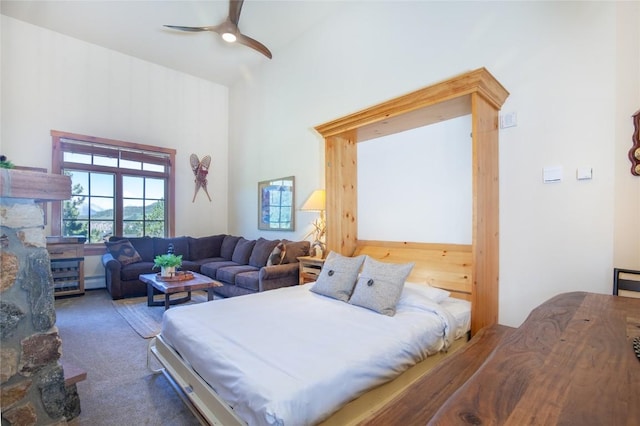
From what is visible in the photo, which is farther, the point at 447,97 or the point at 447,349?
the point at 447,97

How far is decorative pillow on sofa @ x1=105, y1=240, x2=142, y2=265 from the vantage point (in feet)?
15.1

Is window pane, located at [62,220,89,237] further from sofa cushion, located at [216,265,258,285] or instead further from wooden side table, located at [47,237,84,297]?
sofa cushion, located at [216,265,258,285]

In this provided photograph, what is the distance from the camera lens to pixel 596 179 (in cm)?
208

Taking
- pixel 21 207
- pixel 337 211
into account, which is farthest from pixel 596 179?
pixel 21 207

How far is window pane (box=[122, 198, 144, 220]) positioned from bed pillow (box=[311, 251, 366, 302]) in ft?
14.5

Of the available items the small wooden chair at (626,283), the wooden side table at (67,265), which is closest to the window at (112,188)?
the wooden side table at (67,265)

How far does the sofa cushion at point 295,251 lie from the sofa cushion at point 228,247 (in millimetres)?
1693

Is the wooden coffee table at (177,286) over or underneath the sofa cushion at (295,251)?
underneath

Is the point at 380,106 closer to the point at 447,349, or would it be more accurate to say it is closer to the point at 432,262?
the point at 432,262

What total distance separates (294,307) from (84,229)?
4.67 meters

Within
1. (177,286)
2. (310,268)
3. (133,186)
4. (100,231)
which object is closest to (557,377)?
(310,268)

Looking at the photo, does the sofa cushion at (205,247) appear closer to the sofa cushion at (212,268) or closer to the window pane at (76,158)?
the sofa cushion at (212,268)

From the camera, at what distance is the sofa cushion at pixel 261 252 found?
4.57 meters

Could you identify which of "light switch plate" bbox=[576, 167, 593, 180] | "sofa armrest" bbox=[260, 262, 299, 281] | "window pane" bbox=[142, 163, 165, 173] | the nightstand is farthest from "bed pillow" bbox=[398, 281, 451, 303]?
"window pane" bbox=[142, 163, 165, 173]
